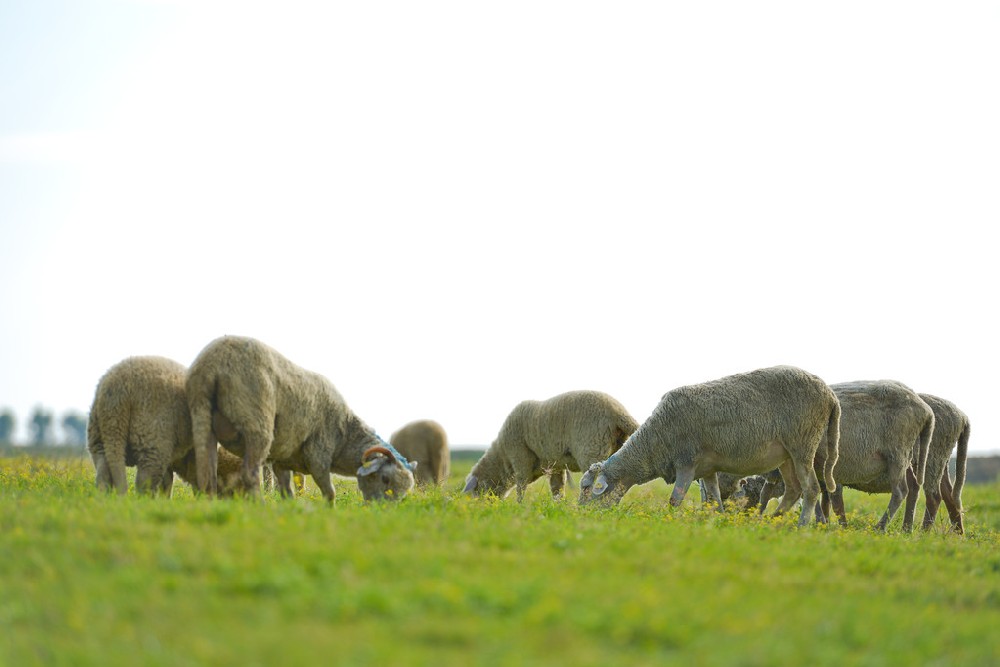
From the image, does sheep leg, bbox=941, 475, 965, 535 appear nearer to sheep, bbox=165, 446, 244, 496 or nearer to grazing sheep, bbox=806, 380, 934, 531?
grazing sheep, bbox=806, 380, 934, 531

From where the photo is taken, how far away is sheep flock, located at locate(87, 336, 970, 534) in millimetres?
12266

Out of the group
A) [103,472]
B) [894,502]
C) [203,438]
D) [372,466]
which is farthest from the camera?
[894,502]

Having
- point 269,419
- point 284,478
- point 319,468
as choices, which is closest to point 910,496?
point 319,468

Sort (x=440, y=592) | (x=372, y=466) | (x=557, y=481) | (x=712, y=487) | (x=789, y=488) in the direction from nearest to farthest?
(x=440, y=592), (x=372, y=466), (x=789, y=488), (x=712, y=487), (x=557, y=481)

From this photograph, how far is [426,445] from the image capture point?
24250 millimetres

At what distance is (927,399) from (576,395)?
595 cm

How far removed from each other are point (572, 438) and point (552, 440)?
0.48m

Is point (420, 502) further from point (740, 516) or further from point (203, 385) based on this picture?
point (740, 516)

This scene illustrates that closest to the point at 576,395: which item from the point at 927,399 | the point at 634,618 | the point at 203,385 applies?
the point at 927,399

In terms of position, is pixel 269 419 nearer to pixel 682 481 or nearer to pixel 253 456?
pixel 253 456

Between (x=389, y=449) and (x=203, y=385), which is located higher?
(x=203, y=385)

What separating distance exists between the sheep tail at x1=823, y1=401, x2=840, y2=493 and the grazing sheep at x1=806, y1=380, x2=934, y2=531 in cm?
139

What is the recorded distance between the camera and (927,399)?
17.6 metres

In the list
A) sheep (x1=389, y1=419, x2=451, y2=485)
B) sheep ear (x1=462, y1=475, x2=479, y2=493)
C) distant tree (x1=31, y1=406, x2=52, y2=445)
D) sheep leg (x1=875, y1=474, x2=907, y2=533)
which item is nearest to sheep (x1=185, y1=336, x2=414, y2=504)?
sheep ear (x1=462, y1=475, x2=479, y2=493)
